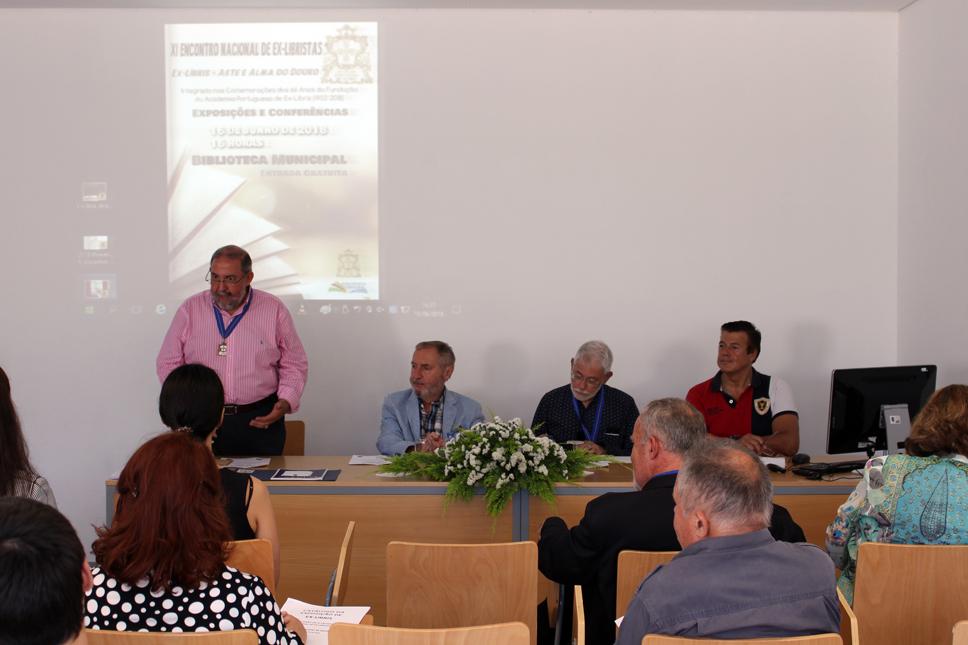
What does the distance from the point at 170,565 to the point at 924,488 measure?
224cm

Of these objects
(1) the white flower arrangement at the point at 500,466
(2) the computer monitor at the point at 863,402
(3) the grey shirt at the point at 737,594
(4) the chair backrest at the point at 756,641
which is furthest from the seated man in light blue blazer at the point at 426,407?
(4) the chair backrest at the point at 756,641

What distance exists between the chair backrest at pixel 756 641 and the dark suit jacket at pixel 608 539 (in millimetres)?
798

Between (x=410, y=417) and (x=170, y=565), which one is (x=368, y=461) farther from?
(x=170, y=565)

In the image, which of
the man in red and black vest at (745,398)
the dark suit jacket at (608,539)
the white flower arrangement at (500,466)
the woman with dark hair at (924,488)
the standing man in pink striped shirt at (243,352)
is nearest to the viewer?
the dark suit jacket at (608,539)

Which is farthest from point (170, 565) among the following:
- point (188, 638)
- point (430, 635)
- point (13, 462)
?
point (13, 462)

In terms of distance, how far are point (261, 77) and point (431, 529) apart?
3.32 metres

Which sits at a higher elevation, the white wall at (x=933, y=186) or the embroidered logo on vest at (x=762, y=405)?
the white wall at (x=933, y=186)

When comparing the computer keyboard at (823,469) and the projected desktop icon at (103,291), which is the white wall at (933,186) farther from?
the projected desktop icon at (103,291)

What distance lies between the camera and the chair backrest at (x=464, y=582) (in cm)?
276

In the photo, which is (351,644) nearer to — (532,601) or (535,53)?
(532,601)

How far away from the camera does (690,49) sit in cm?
615

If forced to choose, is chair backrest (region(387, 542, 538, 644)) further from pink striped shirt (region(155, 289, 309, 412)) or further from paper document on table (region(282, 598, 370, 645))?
pink striped shirt (region(155, 289, 309, 412))

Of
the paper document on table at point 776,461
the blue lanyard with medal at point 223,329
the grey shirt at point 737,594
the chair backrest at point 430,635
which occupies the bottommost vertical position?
the paper document on table at point 776,461

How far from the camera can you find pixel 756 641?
201 cm
